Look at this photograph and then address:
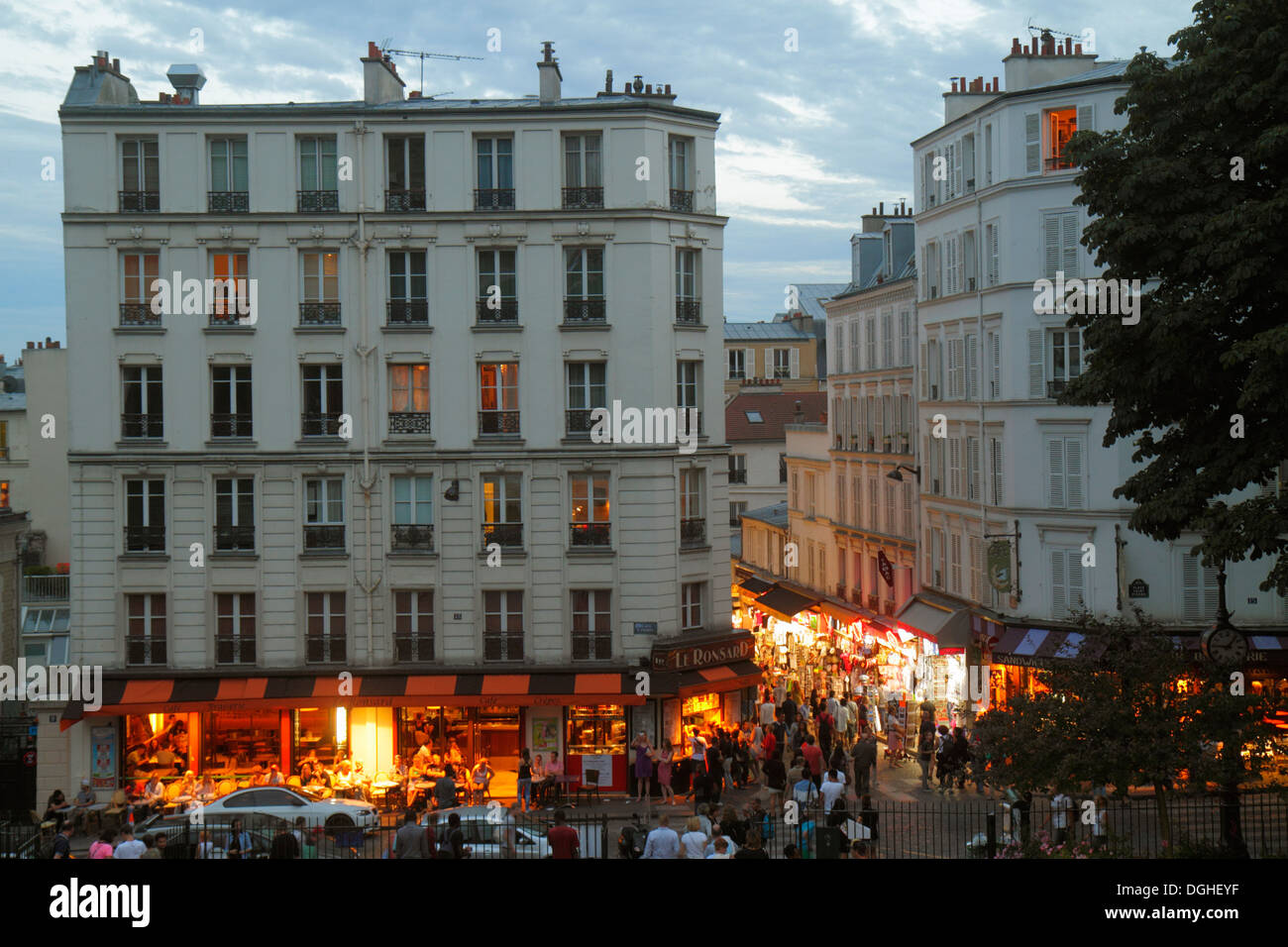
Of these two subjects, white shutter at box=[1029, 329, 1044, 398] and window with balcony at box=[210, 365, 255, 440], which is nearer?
window with balcony at box=[210, 365, 255, 440]

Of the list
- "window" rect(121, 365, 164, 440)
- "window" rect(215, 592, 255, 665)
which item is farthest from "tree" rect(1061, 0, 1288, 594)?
"window" rect(121, 365, 164, 440)

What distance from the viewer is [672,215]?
3566 centimetres

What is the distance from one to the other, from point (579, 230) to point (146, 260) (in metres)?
12.2

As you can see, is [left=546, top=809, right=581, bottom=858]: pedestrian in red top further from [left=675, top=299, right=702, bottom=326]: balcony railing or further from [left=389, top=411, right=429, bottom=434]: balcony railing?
[left=675, top=299, right=702, bottom=326]: balcony railing

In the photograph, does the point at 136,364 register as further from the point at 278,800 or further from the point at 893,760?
the point at 893,760

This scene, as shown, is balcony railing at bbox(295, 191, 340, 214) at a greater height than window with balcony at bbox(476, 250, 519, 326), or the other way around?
balcony railing at bbox(295, 191, 340, 214)

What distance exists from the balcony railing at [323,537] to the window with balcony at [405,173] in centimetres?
909

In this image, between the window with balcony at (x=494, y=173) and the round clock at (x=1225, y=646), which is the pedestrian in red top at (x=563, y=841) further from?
the window with balcony at (x=494, y=173)

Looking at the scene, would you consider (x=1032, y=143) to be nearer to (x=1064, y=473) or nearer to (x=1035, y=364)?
(x=1035, y=364)

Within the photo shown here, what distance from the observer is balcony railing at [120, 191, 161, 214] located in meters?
35.4

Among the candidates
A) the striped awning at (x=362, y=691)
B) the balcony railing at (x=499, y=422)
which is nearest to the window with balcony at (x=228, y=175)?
the balcony railing at (x=499, y=422)

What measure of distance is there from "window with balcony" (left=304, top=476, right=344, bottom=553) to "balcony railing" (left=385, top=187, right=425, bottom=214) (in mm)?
7737

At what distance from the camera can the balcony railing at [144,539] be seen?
3538 centimetres
